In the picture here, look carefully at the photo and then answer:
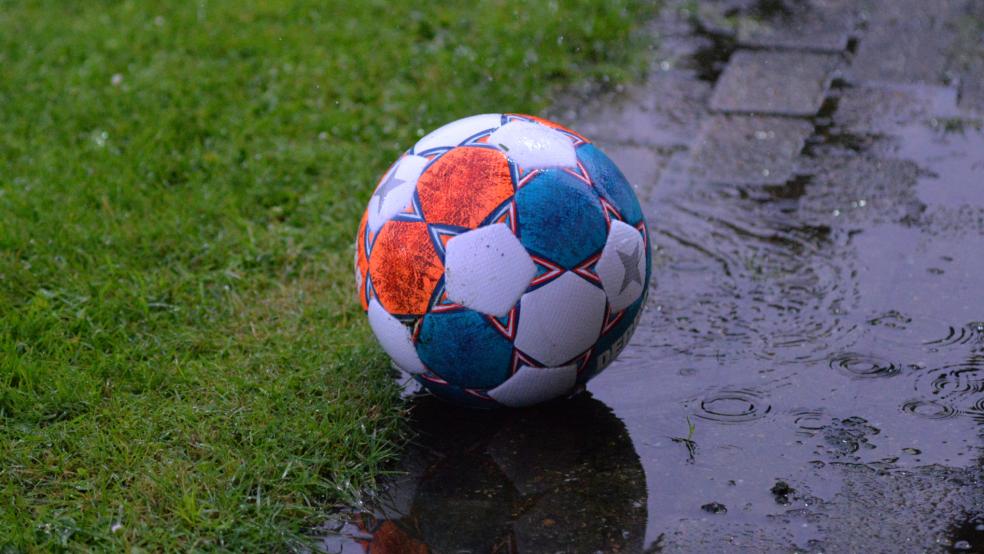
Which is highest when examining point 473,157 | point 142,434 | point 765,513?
point 473,157

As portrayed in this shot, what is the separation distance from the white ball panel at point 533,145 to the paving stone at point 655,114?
7.15 feet

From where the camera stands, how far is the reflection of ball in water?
296 cm

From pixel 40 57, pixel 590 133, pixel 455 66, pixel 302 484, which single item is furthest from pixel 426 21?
pixel 302 484

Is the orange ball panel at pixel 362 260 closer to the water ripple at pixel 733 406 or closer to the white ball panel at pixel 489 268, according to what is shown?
the white ball panel at pixel 489 268

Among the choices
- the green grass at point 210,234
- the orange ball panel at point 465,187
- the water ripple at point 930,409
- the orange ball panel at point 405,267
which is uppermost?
the orange ball panel at point 465,187

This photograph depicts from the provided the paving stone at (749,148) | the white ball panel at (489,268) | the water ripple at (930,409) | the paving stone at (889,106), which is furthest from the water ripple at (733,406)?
the paving stone at (889,106)

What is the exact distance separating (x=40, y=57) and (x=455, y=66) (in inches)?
99.9

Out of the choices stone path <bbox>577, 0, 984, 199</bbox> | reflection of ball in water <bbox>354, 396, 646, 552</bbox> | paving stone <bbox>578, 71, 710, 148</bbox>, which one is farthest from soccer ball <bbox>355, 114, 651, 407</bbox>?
paving stone <bbox>578, 71, 710, 148</bbox>

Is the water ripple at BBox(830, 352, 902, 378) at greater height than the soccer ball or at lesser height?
lesser

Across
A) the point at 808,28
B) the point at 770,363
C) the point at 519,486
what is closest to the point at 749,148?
the point at 808,28

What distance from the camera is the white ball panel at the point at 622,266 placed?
3.20 m

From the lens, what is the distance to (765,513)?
9.77 ft

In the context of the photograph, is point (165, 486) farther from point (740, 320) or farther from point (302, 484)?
point (740, 320)

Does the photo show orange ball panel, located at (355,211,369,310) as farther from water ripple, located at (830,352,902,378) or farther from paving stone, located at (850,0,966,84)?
paving stone, located at (850,0,966,84)
